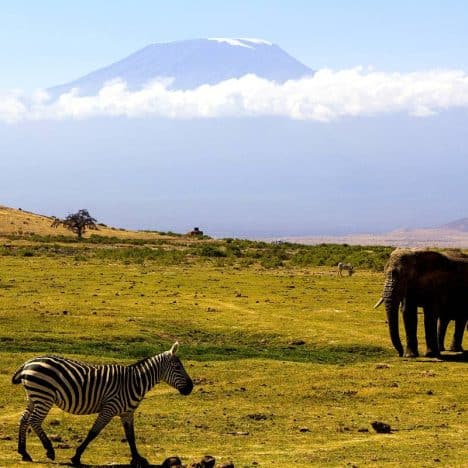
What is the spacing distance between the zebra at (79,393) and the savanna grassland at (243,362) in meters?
0.70

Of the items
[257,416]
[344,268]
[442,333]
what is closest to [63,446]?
[257,416]

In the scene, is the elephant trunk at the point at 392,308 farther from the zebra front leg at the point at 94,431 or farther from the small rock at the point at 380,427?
the zebra front leg at the point at 94,431

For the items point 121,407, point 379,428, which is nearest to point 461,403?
point 379,428

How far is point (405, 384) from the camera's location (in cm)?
2747

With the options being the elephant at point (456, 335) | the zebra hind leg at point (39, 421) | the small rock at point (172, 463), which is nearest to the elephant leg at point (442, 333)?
the elephant at point (456, 335)

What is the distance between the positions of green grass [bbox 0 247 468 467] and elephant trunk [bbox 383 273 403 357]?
1.88 feet

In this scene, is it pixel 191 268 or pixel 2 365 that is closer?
pixel 2 365

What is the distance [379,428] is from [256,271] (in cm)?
4258

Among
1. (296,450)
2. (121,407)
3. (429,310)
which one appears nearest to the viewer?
(121,407)

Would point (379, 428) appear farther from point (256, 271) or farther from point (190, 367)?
point (256, 271)

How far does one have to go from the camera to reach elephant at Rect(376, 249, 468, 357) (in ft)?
108

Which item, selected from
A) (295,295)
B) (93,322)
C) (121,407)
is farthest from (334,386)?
(295,295)

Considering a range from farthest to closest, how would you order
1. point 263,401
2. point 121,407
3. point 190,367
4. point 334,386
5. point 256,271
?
1. point 256,271
2. point 190,367
3. point 334,386
4. point 263,401
5. point 121,407

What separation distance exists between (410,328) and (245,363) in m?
6.03
